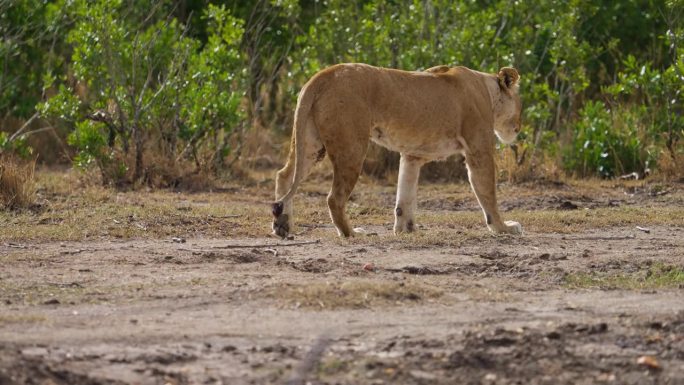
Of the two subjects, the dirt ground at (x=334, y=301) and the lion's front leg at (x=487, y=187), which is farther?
the lion's front leg at (x=487, y=187)

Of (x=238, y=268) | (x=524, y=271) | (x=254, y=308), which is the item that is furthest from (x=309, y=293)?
(x=524, y=271)

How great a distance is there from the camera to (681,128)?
14.1 metres

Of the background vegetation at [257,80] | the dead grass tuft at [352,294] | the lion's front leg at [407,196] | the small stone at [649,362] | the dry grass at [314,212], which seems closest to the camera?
the small stone at [649,362]

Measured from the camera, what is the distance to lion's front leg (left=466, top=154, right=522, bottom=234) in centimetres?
975

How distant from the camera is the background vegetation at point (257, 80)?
13102 mm

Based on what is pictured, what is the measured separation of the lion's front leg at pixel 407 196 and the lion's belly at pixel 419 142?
0.41 ft

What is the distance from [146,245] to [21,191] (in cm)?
232

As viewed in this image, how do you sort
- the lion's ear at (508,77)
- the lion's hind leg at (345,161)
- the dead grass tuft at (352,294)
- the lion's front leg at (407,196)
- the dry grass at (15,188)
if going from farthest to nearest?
the dry grass at (15,188) < the lion's ear at (508,77) < the lion's front leg at (407,196) < the lion's hind leg at (345,161) < the dead grass tuft at (352,294)

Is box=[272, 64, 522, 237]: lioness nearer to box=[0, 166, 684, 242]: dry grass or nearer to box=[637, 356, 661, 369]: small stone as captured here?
box=[0, 166, 684, 242]: dry grass

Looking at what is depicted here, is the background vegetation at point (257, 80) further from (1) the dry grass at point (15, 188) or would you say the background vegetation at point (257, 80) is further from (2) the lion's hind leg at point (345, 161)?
(2) the lion's hind leg at point (345, 161)

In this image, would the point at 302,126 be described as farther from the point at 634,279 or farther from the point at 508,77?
the point at 634,279

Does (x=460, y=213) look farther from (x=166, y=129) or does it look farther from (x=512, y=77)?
(x=166, y=129)

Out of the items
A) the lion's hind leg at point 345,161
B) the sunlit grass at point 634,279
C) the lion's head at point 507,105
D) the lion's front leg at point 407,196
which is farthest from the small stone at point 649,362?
the lion's head at point 507,105

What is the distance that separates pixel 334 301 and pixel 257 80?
971cm
